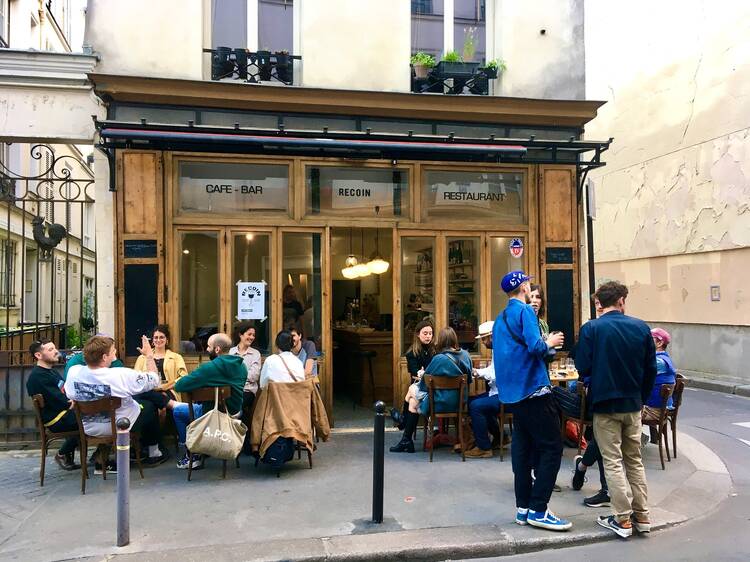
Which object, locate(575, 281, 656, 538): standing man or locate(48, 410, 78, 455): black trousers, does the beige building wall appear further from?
locate(48, 410, 78, 455): black trousers

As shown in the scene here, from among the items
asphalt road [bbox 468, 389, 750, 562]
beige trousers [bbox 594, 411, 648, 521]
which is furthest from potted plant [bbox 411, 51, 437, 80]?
asphalt road [bbox 468, 389, 750, 562]

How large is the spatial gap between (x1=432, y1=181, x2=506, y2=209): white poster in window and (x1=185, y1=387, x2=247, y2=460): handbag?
Result: 14.2ft

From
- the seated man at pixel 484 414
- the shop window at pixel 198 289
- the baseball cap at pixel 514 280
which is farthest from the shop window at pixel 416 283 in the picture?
the baseball cap at pixel 514 280

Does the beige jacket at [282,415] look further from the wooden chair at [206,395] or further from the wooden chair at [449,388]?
the wooden chair at [449,388]

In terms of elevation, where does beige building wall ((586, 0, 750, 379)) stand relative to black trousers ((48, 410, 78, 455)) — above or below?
above

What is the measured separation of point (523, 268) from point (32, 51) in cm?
711

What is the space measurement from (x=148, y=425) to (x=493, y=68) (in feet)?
21.7

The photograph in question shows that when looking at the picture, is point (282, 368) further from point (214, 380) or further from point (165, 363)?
point (165, 363)

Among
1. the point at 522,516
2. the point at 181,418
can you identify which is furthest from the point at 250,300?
the point at 522,516

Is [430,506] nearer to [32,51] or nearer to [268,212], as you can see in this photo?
[268,212]

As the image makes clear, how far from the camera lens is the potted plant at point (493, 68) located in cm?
859

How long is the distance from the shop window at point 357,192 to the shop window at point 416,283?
49 centimetres

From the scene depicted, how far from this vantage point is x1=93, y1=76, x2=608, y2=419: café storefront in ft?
24.5

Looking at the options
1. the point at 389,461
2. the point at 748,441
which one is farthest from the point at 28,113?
the point at 748,441
